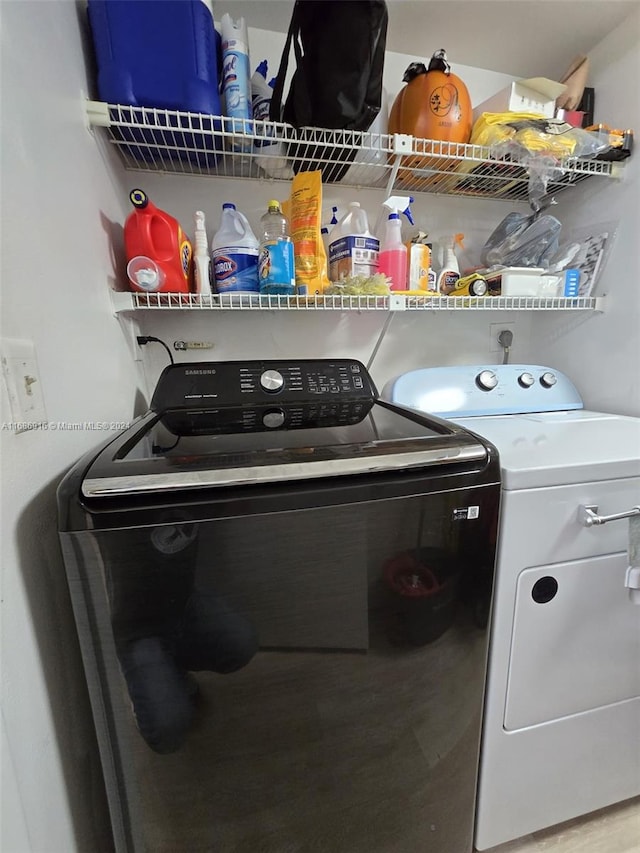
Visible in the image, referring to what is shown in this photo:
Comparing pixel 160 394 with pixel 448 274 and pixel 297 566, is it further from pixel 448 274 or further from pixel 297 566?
pixel 448 274

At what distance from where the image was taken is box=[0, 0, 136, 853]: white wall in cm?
52

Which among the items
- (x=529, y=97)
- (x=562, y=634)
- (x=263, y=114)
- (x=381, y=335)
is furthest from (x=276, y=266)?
(x=562, y=634)

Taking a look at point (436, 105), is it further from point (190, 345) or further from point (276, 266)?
point (190, 345)

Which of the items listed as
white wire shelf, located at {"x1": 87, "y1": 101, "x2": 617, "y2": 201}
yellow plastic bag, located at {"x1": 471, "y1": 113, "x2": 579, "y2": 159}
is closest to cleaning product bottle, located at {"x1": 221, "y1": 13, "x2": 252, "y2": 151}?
white wire shelf, located at {"x1": 87, "y1": 101, "x2": 617, "y2": 201}

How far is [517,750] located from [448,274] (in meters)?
1.52

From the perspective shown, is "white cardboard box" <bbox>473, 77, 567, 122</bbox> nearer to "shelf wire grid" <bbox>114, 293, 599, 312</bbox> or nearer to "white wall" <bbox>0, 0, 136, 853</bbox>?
"shelf wire grid" <bbox>114, 293, 599, 312</bbox>

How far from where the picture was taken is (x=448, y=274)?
4.73 feet

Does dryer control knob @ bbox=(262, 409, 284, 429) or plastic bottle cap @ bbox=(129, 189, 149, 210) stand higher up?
plastic bottle cap @ bbox=(129, 189, 149, 210)

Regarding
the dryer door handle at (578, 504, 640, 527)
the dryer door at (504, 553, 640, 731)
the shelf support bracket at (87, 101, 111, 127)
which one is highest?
the shelf support bracket at (87, 101, 111, 127)

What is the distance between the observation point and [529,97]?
47.9 inches

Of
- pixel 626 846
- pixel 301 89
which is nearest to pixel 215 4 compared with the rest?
pixel 301 89

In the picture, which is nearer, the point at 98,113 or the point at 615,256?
the point at 98,113

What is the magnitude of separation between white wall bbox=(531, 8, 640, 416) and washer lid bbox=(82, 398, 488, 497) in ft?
3.33

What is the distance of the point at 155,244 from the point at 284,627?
41.6 inches
